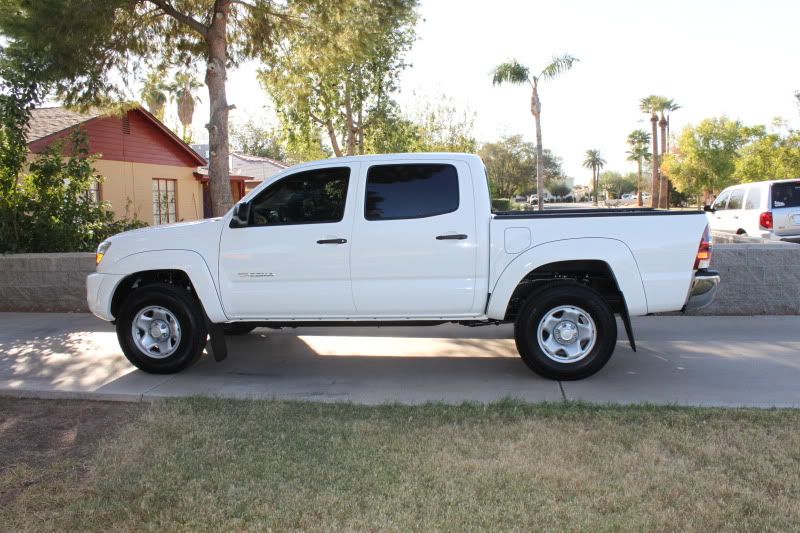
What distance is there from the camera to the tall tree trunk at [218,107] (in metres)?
13.3

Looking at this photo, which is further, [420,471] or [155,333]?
[155,333]

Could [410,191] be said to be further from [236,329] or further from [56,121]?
[56,121]

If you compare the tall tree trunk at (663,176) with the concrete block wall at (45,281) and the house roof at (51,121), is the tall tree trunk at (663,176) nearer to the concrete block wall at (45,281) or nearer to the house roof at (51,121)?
the house roof at (51,121)

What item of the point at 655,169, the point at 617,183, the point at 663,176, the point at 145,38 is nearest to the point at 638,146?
the point at 663,176

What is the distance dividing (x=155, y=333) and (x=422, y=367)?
8.60 ft

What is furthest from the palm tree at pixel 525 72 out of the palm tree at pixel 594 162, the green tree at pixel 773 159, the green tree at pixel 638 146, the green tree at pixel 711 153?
the palm tree at pixel 594 162

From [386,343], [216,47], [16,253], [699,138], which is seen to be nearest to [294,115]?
[216,47]

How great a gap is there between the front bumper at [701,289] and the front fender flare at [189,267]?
4.25 m

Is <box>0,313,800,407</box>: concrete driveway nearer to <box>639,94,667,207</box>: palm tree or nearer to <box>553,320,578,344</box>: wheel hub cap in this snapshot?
<box>553,320,578,344</box>: wheel hub cap

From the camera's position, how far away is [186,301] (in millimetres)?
6715

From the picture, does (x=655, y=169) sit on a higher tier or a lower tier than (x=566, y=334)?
higher

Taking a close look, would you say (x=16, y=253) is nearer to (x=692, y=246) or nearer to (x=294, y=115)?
(x=692, y=246)

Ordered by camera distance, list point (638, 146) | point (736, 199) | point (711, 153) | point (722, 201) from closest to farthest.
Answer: point (736, 199) → point (722, 201) → point (711, 153) → point (638, 146)

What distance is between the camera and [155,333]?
6855 millimetres
